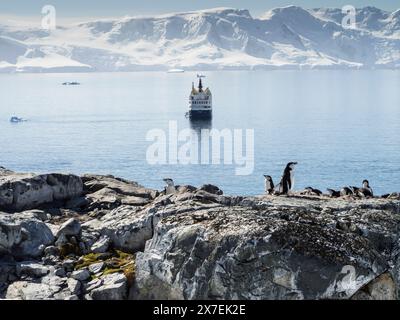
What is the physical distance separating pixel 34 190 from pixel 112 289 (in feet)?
23.6

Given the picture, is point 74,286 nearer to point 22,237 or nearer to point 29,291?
point 29,291

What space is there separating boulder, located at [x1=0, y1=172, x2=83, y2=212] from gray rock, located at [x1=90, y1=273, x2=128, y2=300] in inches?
253

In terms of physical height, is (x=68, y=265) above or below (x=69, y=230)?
below

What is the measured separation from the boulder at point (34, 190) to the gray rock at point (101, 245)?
14.3 feet

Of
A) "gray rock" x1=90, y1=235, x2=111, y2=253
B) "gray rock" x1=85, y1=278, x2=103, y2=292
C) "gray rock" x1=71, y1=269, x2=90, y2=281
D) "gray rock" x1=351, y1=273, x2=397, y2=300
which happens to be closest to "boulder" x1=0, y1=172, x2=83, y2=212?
"gray rock" x1=90, y1=235, x2=111, y2=253

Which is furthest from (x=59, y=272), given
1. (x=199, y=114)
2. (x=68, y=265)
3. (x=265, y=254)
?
(x=199, y=114)

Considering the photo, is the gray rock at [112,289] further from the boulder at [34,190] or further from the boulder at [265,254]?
the boulder at [34,190]

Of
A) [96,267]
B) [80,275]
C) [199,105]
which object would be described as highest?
[199,105]

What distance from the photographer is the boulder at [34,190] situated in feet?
72.3

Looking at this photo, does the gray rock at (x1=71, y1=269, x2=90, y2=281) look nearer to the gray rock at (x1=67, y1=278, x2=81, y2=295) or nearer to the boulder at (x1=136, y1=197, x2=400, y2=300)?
the gray rock at (x1=67, y1=278, x2=81, y2=295)

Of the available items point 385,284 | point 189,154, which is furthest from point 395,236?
point 189,154

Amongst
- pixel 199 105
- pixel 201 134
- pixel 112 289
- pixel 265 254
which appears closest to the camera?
pixel 265 254

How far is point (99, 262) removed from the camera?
1759 cm

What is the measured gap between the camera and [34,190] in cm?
2253
